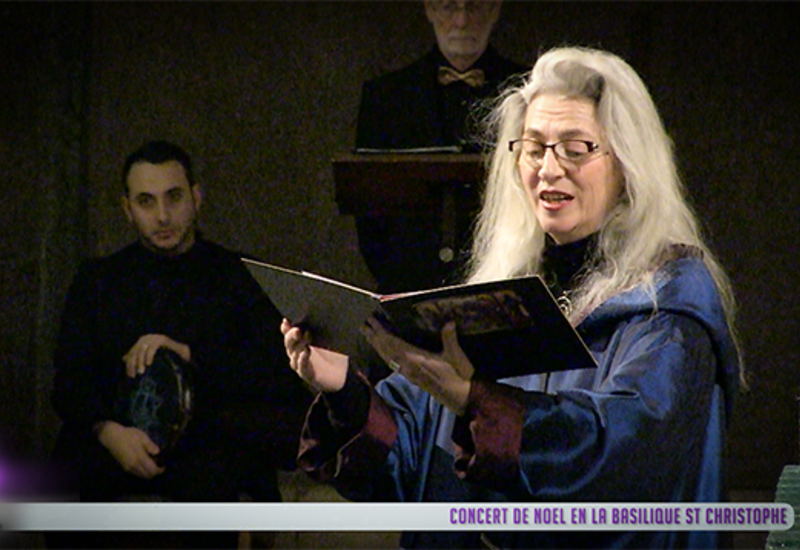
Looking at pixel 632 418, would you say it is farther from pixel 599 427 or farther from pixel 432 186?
pixel 432 186

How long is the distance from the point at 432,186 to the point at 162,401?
102cm

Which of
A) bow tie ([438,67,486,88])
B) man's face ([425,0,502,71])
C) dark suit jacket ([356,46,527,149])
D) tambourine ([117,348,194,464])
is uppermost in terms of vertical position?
man's face ([425,0,502,71])

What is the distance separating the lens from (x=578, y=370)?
2.81m

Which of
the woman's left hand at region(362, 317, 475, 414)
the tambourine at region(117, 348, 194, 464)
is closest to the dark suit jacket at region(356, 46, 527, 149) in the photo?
the tambourine at region(117, 348, 194, 464)

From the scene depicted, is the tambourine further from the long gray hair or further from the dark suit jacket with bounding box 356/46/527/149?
the long gray hair

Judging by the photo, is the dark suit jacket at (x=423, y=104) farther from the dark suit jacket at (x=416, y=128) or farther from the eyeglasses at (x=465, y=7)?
the eyeglasses at (x=465, y=7)

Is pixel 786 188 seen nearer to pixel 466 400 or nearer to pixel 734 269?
pixel 734 269

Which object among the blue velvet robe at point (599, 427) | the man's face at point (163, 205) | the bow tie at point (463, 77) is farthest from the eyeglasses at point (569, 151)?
the man's face at point (163, 205)

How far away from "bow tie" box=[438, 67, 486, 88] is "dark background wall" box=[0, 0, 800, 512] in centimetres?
11

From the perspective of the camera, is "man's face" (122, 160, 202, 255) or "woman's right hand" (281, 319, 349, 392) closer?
"woman's right hand" (281, 319, 349, 392)

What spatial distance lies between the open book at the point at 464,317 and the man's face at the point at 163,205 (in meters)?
1.07

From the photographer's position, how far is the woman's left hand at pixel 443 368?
2.49m

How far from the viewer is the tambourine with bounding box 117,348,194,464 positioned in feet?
11.9

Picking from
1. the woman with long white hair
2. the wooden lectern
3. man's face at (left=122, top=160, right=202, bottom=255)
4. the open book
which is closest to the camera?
the open book
